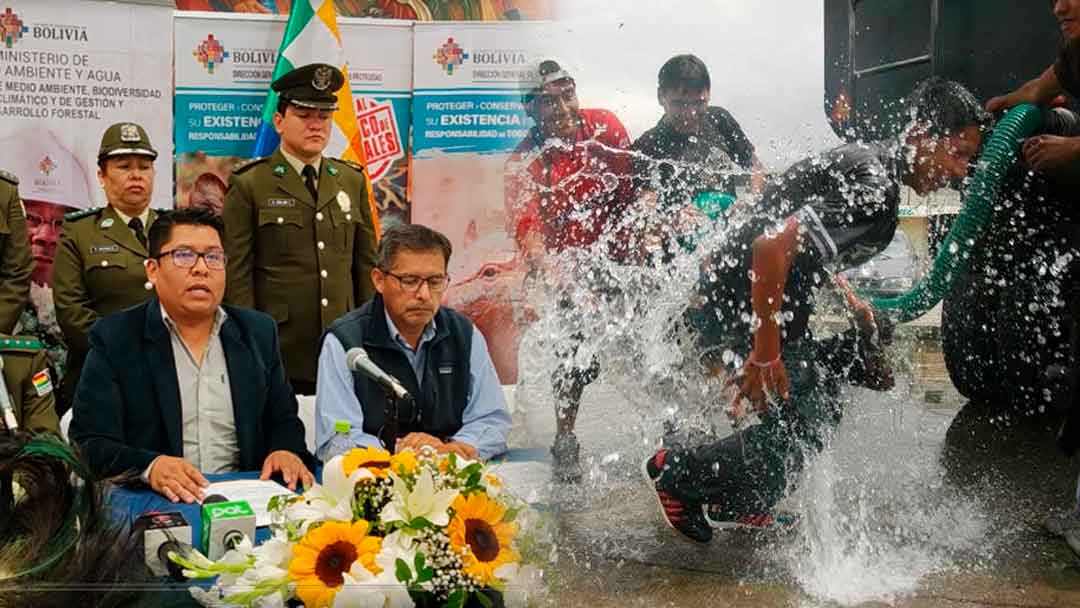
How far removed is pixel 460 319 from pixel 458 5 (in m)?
1.77

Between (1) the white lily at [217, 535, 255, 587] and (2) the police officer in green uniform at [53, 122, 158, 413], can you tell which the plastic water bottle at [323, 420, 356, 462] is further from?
(2) the police officer in green uniform at [53, 122, 158, 413]

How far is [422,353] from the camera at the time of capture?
2355 mm

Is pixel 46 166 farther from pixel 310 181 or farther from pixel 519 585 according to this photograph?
pixel 519 585

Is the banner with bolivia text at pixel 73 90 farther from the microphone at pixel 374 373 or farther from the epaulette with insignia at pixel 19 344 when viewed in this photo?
the microphone at pixel 374 373

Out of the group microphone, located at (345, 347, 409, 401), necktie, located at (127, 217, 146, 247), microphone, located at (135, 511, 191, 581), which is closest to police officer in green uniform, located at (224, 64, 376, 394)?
necktie, located at (127, 217, 146, 247)

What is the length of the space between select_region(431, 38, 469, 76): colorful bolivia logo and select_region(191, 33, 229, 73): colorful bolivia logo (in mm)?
774

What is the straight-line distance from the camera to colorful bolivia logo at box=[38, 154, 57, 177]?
3.50 meters

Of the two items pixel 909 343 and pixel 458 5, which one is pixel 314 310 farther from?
pixel 909 343

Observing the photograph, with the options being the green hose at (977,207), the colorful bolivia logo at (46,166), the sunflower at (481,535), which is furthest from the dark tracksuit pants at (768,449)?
the colorful bolivia logo at (46,166)

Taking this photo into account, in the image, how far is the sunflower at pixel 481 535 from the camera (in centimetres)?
124

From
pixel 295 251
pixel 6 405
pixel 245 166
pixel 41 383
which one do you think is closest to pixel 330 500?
pixel 6 405

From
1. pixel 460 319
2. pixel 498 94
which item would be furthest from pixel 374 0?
pixel 460 319

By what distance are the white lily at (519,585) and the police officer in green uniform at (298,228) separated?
212 centimetres

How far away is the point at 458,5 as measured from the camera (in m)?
3.76
